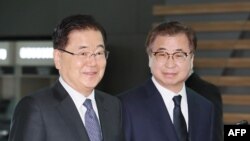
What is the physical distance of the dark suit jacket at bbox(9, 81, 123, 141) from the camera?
1418mm

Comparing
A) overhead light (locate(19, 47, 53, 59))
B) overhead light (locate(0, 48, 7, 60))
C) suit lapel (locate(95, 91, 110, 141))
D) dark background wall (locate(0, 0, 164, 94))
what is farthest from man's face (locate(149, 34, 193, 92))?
overhead light (locate(0, 48, 7, 60))

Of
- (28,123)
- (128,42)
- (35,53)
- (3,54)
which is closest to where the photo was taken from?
(28,123)

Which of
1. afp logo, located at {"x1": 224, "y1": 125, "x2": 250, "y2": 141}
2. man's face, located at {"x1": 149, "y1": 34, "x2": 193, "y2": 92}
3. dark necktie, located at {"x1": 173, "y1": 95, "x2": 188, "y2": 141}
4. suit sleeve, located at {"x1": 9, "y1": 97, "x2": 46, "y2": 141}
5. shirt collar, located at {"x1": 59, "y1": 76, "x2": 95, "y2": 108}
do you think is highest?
man's face, located at {"x1": 149, "y1": 34, "x2": 193, "y2": 92}

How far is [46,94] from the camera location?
1.53 m

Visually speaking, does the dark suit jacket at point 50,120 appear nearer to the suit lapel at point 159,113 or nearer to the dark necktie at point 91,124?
the dark necktie at point 91,124

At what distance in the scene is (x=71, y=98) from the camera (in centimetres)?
157

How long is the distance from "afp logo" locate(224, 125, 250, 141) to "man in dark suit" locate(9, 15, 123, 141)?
74cm

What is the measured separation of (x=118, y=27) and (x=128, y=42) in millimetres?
250

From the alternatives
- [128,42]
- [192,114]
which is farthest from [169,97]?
[128,42]

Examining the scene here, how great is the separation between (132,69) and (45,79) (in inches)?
51.9

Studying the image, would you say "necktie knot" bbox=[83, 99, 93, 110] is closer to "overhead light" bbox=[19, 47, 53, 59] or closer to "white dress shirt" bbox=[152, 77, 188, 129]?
"white dress shirt" bbox=[152, 77, 188, 129]

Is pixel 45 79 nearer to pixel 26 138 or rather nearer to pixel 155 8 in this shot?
pixel 155 8

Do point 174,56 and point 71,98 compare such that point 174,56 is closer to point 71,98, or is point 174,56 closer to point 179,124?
point 179,124

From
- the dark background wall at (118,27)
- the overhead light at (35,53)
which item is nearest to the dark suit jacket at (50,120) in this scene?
the dark background wall at (118,27)
